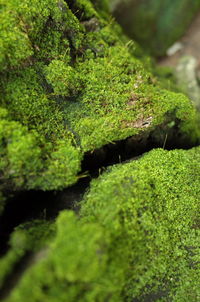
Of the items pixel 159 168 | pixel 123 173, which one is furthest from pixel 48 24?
pixel 159 168

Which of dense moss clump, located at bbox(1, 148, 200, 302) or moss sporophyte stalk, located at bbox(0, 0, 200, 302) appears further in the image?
moss sporophyte stalk, located at bbox(0, 0, 200, 302)

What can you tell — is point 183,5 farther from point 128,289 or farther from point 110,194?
point 128,289

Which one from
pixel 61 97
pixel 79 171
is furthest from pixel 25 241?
pixel 61 97

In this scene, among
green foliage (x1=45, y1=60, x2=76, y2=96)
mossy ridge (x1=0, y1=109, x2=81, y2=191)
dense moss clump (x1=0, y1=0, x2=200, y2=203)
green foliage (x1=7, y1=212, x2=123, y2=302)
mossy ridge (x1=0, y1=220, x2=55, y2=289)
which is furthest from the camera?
green foliage (x1=45, y1=60, x2=76, y2=96)

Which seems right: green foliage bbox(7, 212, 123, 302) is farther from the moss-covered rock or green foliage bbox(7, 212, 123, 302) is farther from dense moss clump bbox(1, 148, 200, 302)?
the moss-covered rock

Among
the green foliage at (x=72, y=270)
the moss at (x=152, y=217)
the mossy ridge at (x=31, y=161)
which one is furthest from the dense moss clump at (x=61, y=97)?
the green foliage at (x=72, y=270)

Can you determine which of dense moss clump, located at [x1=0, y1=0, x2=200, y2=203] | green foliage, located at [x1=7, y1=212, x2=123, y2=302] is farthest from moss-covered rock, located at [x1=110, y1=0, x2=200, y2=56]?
green foliage, located at [x1=7, y1=212, x2=123, y2=302]

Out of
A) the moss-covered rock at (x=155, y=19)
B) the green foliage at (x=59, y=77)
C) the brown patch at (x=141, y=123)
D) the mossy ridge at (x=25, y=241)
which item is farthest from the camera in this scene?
the moss-covered rock at (x=155, y=19)

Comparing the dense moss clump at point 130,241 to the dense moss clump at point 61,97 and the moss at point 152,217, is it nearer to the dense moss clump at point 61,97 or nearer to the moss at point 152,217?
the moss at point 152,217
